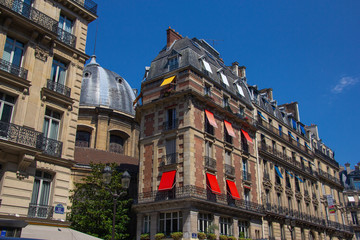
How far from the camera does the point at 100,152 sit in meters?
34.2

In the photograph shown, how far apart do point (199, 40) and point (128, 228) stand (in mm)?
17322

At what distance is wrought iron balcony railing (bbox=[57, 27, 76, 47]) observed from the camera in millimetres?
16875

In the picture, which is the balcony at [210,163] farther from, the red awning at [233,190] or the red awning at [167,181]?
the red awning at [167,181]

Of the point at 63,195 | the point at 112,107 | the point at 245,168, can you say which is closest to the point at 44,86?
the point at 63,195

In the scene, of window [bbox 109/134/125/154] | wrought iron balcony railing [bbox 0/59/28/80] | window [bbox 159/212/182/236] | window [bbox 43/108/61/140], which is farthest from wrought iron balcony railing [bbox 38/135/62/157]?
window [bbox 109/134/125/154]

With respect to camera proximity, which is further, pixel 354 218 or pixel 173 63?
pixel 354 218

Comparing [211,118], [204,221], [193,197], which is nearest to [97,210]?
[193,197]

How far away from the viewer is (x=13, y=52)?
588 inches

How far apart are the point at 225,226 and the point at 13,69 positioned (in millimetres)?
17322

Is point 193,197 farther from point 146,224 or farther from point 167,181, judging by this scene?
point 146,224

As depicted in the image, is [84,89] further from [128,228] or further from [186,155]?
[186,155]

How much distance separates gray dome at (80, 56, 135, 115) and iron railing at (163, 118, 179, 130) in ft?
54.5

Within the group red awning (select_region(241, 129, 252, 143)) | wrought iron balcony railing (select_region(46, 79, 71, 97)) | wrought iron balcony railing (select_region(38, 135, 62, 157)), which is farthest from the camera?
red awning (select_region(241, 129, 252, 143))

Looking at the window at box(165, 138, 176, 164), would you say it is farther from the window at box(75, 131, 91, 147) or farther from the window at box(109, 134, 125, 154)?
the window at box(75, 131, 91, 147)
